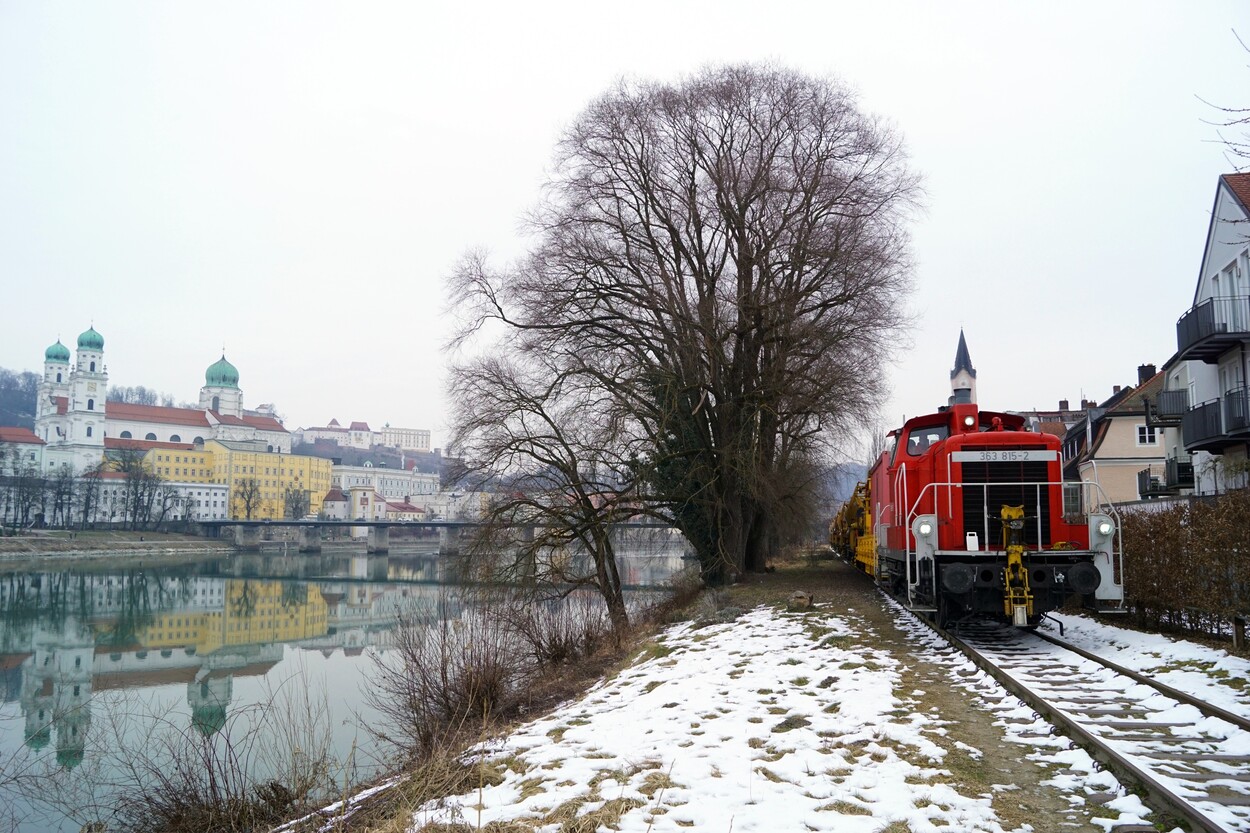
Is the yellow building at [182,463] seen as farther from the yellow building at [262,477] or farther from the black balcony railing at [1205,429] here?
the black balcony railing at [1205,429]

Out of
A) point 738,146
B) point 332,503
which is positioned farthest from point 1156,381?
point 332,503

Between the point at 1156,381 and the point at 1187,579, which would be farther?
the point at 1156,381

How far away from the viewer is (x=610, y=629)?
1836cm

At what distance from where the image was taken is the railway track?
5.18 metres

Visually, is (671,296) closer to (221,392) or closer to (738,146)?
(738,146)

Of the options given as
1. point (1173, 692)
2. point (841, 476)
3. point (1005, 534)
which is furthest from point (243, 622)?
point (1173, 692)

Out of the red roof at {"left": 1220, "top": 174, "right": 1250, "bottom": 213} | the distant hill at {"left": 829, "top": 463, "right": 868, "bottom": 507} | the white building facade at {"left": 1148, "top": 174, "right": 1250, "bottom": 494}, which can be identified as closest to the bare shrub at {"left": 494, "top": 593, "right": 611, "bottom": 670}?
the distant hill at {"left": 829, "top": 463, "right": 868, "bottom": 507}

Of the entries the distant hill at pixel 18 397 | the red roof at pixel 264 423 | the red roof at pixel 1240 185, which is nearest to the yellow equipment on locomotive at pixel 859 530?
the red roof at pixel 1240 185

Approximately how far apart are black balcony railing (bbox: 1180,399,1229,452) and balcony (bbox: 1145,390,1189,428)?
4.27 metres

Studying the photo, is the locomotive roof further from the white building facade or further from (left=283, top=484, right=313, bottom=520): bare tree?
(left=283, top=484, right=313, bottom=520): bare tree

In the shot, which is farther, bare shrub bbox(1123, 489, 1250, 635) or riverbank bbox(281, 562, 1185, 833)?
bare shrub bbox(1123, 489, 1250, 635)

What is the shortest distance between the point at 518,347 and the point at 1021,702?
15153mm

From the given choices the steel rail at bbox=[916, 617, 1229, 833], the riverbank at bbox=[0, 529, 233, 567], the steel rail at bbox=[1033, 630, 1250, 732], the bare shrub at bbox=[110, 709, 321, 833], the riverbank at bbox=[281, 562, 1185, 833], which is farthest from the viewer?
the riverbank at bbox=[0, 529, 233, 567]

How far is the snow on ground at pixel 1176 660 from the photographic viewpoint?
802 cm
